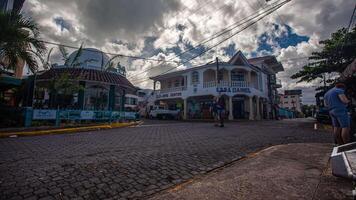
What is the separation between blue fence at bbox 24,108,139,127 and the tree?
625 inches

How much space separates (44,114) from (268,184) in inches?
407

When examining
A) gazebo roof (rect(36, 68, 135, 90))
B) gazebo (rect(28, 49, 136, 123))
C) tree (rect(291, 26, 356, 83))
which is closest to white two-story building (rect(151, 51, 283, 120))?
tree (rect(291, 26, 356, 83))

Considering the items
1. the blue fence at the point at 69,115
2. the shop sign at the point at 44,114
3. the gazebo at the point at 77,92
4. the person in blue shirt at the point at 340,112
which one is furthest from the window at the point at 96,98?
the person in blue shirt at the point at 340,112

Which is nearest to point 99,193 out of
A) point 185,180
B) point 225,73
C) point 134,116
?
point 185,180

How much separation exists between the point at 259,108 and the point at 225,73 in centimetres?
695

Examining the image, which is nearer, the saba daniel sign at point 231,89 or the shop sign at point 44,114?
the shop sign at point 44,114

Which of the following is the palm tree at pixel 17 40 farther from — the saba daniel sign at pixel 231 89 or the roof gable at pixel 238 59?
the roof gable at pixel 238 59

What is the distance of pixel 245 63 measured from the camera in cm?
2162

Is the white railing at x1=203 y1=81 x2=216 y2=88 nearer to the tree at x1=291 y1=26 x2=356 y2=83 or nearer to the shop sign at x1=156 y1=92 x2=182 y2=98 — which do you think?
the shop sign at x1=156 y1=92 x2=182 y2=98

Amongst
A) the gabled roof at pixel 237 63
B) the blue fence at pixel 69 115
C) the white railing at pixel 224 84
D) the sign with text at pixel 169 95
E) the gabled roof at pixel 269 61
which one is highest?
the gabled roof at pixel 269 61

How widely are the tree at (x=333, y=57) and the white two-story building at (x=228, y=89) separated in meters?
5.98

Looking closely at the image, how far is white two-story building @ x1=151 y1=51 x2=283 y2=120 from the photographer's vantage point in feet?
66.3

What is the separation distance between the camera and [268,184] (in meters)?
2.16

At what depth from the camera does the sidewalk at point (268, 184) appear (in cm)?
189
